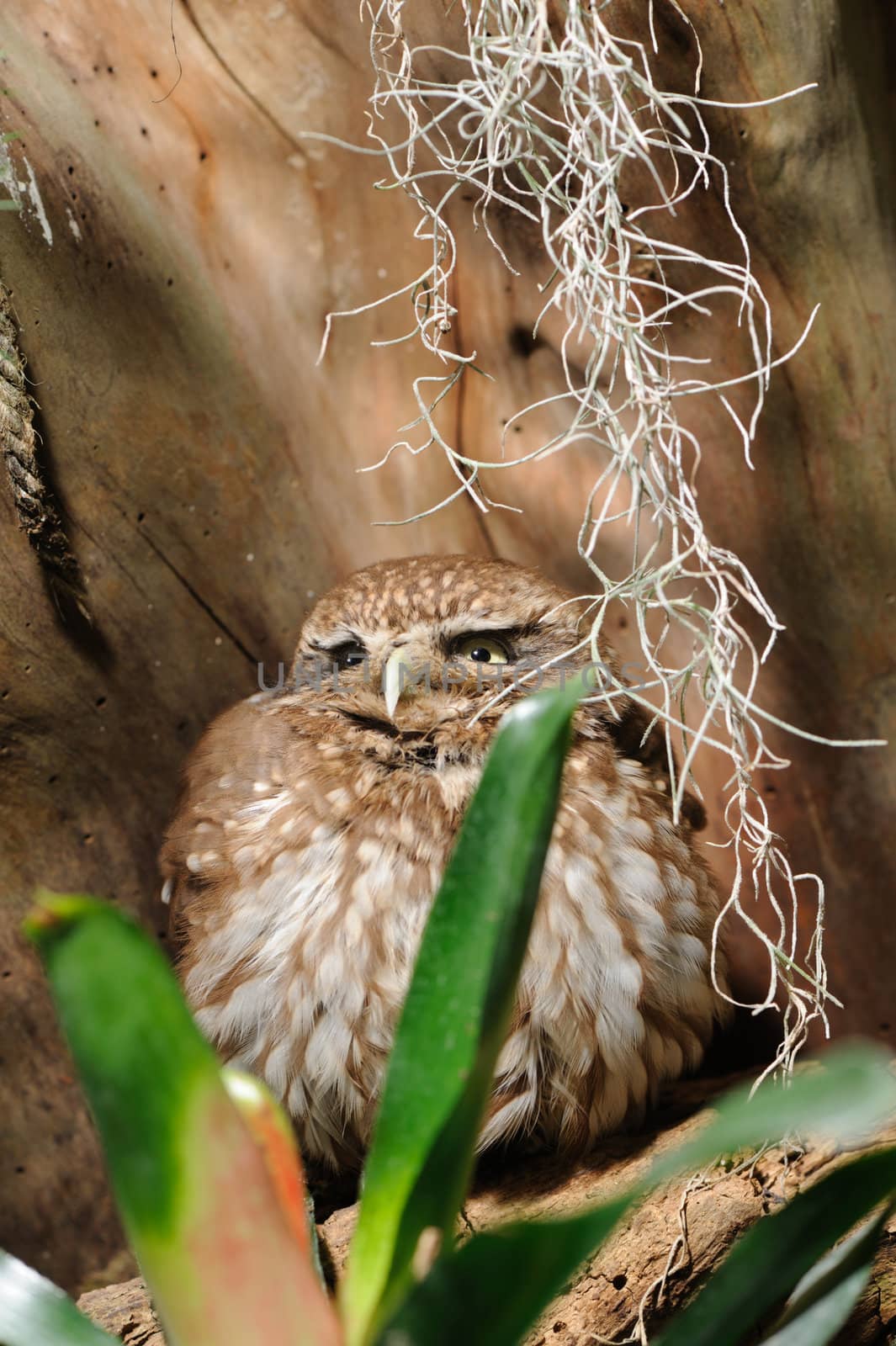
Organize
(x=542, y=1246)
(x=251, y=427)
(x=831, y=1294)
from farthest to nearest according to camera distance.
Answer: (x=251, y=427)
(x=831, y=1294)
(x=542, y=1246)

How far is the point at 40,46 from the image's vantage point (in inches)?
76.3

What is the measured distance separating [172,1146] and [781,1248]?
0.53m

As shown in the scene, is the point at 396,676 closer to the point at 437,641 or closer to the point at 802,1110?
the point at 437,641

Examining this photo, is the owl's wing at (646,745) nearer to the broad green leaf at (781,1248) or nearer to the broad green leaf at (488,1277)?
the broad green leaf at (781,1248)

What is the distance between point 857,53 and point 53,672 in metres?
1.83

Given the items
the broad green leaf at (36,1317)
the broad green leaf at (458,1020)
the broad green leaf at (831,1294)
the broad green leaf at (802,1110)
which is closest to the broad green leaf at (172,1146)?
the broad green leaf at (458,1020)

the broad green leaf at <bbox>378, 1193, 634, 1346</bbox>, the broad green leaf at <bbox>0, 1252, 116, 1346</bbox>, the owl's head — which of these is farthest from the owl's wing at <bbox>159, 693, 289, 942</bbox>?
the broad green leaf at <bbox>378, 1193, 634, 1346</bbox>

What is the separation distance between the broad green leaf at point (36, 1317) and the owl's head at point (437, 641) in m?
1.00

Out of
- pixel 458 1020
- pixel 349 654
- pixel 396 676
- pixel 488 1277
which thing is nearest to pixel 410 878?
pixel 396 676

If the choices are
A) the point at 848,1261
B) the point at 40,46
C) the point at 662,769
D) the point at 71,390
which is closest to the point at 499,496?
the point at 662,769

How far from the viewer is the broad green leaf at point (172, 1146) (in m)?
0.72

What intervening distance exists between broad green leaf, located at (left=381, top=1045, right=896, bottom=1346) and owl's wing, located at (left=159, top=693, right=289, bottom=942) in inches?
43.6

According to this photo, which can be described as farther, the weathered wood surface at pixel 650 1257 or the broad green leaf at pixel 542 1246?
the weathered wood surface at pixel 650 1257

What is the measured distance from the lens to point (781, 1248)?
0.91 m
